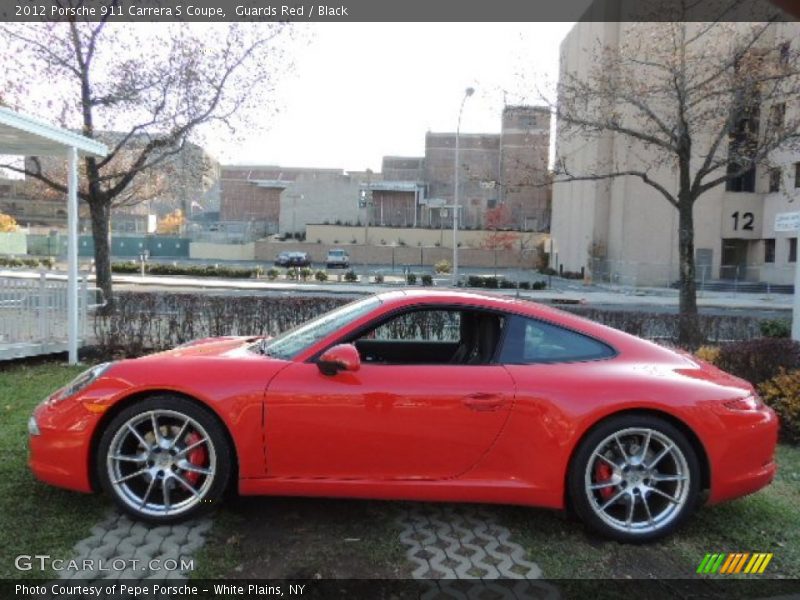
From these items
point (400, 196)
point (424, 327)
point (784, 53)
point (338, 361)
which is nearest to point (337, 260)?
point (400, 196)

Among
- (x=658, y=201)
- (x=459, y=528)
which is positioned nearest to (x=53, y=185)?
(x=459, y=528)

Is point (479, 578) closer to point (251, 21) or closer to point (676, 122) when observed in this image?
point (676, 122)

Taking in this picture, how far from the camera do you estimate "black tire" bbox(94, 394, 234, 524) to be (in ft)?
11.5

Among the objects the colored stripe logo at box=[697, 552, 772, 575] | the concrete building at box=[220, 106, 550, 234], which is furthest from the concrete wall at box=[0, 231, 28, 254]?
the colored stripe logo at box=[697, 552, 772, 575]

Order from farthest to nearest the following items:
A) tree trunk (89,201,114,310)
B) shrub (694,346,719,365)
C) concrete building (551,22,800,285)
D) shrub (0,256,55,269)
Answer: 1. shrub (0,256,55,269)
2. concrete building (551,22,800,285)
3. tree trunk (89,201,114,310)
4. shrub (694,346,719,365)

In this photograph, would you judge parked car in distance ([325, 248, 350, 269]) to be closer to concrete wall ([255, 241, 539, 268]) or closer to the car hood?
concrete wall ([255, 241, 539, 268])

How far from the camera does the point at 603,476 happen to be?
3547 mm

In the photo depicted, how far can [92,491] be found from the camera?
3564mm

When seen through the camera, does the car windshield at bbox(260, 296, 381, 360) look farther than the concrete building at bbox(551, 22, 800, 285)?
No

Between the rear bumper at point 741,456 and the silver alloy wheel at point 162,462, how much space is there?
2754mm

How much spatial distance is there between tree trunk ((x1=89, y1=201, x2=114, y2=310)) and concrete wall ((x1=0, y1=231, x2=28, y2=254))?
1759 inches

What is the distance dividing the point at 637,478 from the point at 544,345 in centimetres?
88

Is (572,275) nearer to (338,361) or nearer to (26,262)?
(26,262)

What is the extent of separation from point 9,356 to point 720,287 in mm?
37570
